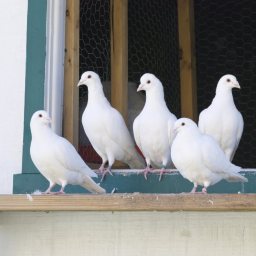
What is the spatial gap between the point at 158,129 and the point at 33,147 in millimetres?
788

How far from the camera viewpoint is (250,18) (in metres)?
5.45

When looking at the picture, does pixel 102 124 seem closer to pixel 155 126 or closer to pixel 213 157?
pixel 155 126

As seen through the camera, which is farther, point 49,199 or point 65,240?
point 65,240

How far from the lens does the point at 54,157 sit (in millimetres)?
2889

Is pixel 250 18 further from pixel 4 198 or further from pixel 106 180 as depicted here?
pixel 4 198

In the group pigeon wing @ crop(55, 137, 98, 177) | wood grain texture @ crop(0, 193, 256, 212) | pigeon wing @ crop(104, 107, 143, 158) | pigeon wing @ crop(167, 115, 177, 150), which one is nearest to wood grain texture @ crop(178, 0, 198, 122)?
pigeon wing @ crop(104, 107, 143, 158)

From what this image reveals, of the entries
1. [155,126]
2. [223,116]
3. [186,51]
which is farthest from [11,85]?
[186,51]

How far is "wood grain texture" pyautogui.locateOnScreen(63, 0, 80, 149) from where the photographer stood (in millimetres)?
3334

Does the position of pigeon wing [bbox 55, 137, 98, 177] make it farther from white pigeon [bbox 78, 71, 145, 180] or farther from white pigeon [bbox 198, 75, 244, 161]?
white pigeon [bbox 198, 75, 244, 161]

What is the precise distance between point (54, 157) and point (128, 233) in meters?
0.55

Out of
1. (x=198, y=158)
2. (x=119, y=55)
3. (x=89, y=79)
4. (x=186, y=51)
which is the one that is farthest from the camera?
(x=186, y=51)

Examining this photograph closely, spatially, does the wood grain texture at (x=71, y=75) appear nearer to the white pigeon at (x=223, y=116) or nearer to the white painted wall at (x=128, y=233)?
the white painted wall at (x=128, y=233)

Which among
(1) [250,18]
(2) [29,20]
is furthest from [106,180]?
(1) [250,18]

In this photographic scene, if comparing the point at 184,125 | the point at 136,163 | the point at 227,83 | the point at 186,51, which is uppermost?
the point at 186,51
